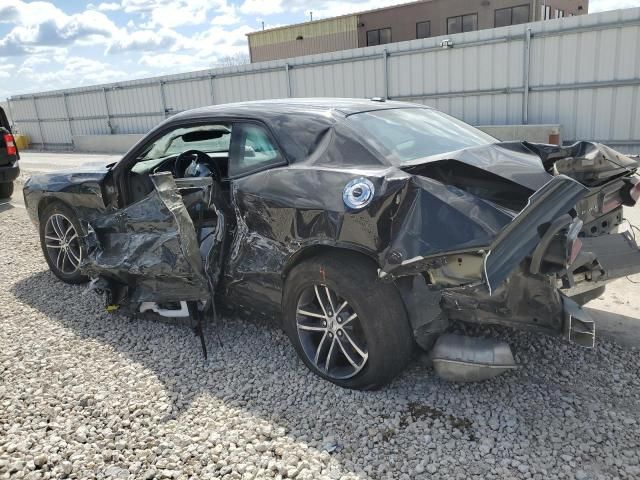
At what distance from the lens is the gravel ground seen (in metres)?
2.66

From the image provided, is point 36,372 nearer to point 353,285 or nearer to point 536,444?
point 353,285

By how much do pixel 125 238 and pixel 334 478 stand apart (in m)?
2.55

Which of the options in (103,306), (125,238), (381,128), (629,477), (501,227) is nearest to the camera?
(629,477)

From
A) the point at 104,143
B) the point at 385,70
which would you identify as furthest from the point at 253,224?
the point at 104,143

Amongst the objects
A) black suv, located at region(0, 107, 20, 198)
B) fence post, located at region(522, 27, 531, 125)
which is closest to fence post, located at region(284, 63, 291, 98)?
fence post, located at region(522, 27, 531, 125)

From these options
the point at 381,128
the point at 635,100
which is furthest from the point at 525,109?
the point at 381,128

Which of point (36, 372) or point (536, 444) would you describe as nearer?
point (536, 444)

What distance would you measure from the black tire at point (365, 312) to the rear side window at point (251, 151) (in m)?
0.75

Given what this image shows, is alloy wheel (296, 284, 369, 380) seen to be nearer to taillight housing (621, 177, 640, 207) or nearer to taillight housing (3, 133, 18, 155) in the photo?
taillight housing (621, 177, 640, 207)

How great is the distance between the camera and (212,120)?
391 cm

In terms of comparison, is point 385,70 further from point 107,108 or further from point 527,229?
point 107,108

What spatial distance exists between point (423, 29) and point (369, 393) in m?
25.9

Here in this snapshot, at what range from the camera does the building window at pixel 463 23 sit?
24.8 metres

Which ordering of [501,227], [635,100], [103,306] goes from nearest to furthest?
[501,227]
[103,306]
[635,100]
